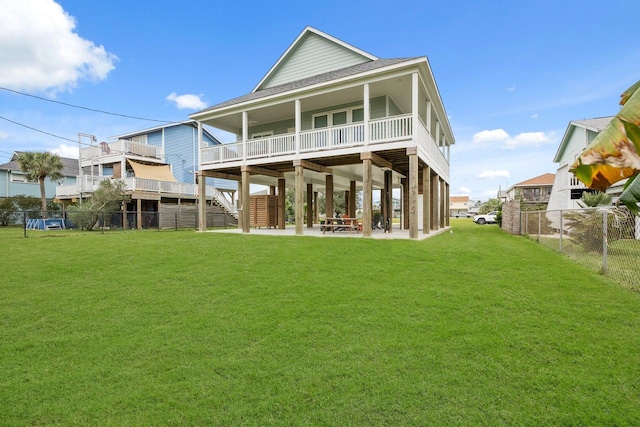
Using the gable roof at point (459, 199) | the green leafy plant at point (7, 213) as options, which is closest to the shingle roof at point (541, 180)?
the green leafy plant at point (7, 213)

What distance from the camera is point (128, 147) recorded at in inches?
963

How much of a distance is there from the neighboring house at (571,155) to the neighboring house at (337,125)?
22.5ft

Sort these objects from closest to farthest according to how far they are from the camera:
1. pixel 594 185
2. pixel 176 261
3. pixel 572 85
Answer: pixel 594 185
pixel 176 261
pixel 572 85

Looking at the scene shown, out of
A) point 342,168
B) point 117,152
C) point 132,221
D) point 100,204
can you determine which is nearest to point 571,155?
point 342,168

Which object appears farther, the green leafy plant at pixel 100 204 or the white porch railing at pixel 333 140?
the green leafy plant at pixel 100 204

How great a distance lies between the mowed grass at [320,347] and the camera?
238cm

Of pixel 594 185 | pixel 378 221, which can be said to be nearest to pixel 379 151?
pixel 378 221

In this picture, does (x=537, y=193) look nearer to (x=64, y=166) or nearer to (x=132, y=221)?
(x=132, y=221)

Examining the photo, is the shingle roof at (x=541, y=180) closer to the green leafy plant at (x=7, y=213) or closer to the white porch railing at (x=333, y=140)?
the white porch railing at (x=333, y=140)

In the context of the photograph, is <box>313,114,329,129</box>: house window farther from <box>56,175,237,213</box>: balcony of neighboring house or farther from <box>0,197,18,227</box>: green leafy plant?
<box>0,197,18,227</box>: green leafy plant

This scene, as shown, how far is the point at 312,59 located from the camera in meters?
16.6

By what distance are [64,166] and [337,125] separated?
101 ft

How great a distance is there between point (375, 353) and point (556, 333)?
2.19 metres

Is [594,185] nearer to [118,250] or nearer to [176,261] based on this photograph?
[176,261]
